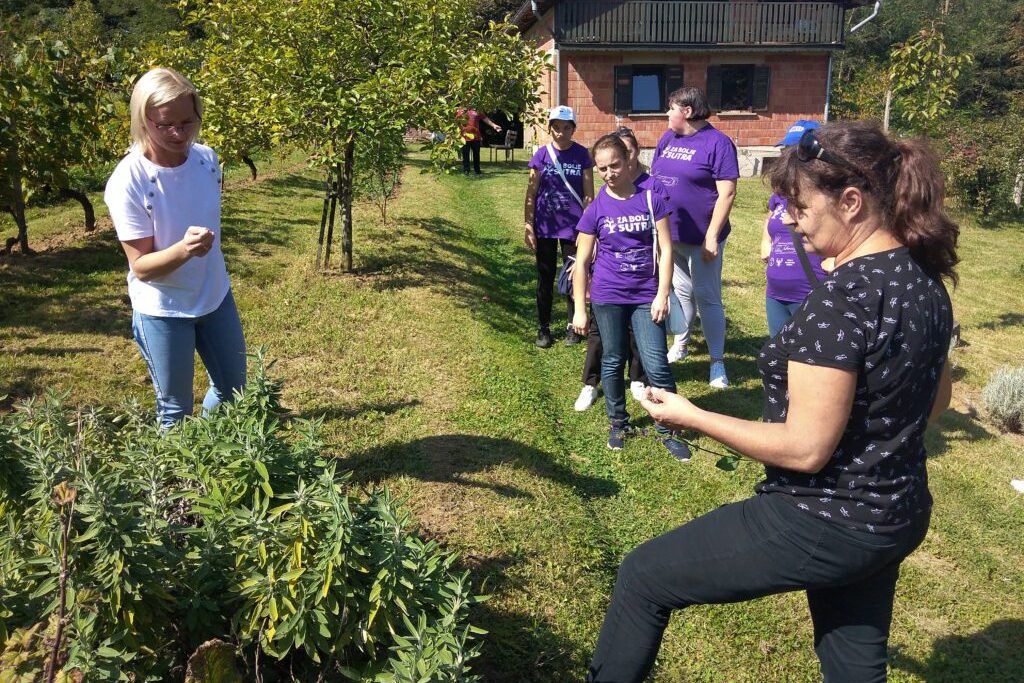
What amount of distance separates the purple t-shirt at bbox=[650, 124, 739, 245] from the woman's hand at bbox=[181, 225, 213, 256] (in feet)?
11.8

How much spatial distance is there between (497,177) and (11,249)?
37.9 ft

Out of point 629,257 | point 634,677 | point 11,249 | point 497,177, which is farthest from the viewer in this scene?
point 497,177

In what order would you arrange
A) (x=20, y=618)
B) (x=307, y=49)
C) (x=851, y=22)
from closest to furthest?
(x=20, y=618)
(x=307, y=49)
(x=851, y=22)

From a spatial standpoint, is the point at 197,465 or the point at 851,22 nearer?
the point at 197,465

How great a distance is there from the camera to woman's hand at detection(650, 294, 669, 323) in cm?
455

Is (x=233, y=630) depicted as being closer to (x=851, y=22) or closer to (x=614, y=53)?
Answer: (x=614, y=53)

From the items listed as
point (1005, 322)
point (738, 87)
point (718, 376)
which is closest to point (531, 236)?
point (718, 376)

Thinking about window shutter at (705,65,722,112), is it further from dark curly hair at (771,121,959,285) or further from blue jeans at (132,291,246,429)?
dark curly hair at (771,121,959,285)

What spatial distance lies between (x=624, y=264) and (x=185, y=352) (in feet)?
8.16

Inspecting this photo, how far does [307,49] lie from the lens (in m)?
7.16

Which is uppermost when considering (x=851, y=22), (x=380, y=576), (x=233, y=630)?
(x=851, y=22)

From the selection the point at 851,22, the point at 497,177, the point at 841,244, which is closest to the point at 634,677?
the point at 841,244

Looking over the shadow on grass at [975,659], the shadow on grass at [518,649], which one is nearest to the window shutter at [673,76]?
the shadow on grass at [975,659]

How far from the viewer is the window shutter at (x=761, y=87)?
24484 millimetres
